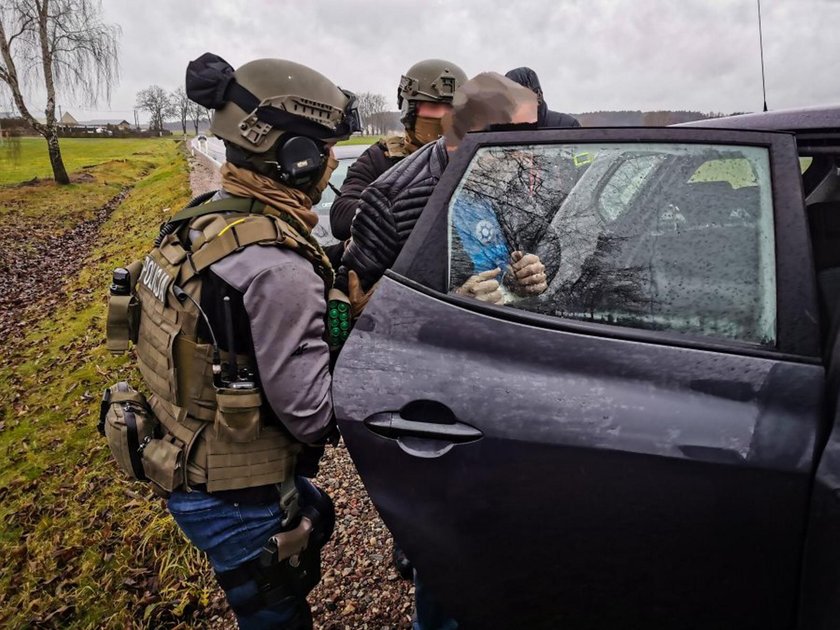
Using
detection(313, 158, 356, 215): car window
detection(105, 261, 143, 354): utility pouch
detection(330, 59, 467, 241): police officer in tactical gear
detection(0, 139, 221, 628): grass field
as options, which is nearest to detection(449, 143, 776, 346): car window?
detection(105, 261, 143, 354): utility pouch

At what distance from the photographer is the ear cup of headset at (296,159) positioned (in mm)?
1836

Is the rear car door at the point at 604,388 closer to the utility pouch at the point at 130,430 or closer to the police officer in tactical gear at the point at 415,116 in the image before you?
the utility pouch at the point at 130,430

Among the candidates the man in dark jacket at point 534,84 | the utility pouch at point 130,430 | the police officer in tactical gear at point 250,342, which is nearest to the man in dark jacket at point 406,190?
the police officer in tactical gear at point 250,342

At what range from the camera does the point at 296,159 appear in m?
1.85

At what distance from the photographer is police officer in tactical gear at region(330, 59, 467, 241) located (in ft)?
11.2

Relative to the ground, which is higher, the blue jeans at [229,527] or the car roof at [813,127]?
the car roof at [813,127]

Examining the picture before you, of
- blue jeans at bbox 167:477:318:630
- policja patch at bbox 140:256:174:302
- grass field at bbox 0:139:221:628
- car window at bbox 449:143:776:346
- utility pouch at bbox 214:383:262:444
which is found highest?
car window at bbox 449:143:776:346

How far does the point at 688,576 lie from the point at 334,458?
2.87 metres

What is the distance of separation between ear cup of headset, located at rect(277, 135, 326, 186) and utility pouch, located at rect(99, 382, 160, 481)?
2.90ft

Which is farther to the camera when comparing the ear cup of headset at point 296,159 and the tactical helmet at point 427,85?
the tactical helmet at point 427,85

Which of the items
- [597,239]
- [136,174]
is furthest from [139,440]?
[136,174]

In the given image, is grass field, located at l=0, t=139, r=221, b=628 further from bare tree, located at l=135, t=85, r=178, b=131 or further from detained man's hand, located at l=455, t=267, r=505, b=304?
bare tree, located at l=135, t=85, r=178, b=131

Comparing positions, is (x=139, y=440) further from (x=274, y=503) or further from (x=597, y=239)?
(x=597, y=239)

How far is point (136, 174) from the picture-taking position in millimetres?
28547
